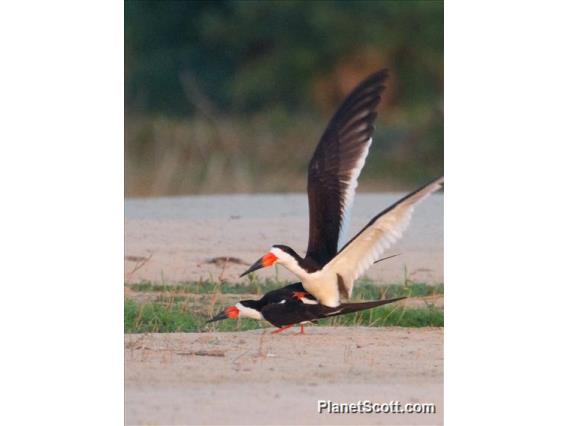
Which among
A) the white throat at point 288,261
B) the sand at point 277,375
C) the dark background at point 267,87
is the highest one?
the dark background at point 267,87

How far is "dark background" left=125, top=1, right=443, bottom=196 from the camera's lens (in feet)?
35.3

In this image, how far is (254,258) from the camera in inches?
300

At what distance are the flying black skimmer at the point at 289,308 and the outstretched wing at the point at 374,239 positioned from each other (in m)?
0.18

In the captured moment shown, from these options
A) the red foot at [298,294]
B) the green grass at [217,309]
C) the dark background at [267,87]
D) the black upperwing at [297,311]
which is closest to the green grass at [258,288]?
the green grass at [217,309]

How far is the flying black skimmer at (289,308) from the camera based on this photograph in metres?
6.24

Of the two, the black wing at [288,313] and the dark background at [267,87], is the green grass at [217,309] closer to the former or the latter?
the black wing at [288,313]

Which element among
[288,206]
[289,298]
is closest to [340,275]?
[289,298]

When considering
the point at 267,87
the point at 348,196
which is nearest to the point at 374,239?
the point at 348,196

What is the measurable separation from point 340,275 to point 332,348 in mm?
409

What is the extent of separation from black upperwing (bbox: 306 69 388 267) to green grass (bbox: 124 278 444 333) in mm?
628

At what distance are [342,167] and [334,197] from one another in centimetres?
17

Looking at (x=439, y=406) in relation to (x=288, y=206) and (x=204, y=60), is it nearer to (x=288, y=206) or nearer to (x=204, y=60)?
(x=288, y=206)

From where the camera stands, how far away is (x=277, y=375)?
575cm

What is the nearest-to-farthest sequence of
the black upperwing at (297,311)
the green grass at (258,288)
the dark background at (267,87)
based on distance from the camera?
the black upperwing at (297,311), the green grass at (258,288), the dark background at (267,87)
